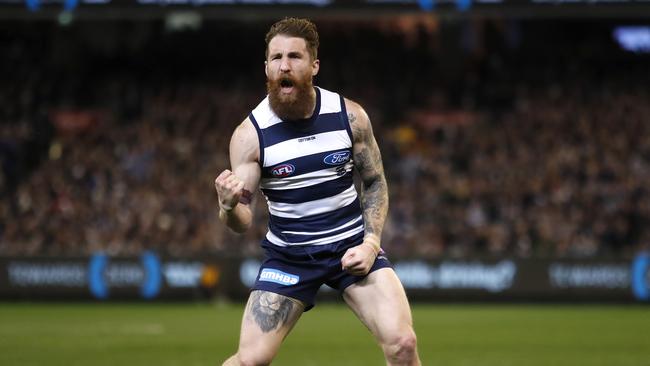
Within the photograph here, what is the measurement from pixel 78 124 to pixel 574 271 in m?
14.2

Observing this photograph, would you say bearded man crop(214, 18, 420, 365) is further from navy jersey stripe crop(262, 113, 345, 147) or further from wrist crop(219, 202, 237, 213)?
wrist crop(219, 202, 237, 213)

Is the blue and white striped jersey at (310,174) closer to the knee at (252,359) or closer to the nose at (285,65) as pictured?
the nose at (285,65)

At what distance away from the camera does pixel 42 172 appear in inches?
1157

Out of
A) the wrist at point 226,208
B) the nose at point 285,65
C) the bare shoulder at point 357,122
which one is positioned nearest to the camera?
the wrist at point 226,208

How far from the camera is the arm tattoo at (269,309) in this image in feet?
24.2

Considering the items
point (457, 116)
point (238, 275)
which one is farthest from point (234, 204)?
point (457, 116)

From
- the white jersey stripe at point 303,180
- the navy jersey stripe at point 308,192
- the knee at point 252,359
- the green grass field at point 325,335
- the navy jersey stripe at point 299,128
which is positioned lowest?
the green grass field at point 325,335

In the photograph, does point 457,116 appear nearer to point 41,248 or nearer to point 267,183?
point 41,248

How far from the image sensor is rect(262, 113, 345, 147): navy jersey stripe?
7457 millimetres

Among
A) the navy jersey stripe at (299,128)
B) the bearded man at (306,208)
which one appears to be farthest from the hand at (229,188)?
the navy jersey stripe at (299,128)

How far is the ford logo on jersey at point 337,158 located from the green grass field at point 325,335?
630 centimetres

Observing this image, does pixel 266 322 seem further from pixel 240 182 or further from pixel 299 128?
pixel 299 128

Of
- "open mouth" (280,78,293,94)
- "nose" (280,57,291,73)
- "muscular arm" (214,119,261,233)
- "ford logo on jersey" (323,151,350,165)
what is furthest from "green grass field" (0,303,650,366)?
"nose" (280,57,291,73)

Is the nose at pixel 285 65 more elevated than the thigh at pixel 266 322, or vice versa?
the nose at pixel 285 65
